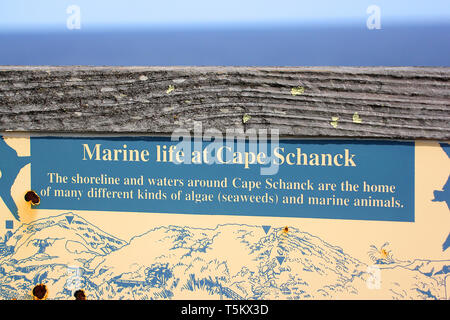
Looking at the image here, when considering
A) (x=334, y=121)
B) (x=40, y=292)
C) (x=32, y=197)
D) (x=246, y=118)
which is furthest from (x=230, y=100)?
(x=40, y=292)

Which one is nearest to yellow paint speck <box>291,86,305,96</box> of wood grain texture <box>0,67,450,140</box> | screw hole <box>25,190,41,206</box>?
wood grain texture <box>0,67,450,140</box>

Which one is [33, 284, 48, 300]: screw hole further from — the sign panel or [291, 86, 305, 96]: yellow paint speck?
[291, 86, 305, 96]: yellow paint speck

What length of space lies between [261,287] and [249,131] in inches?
12.7

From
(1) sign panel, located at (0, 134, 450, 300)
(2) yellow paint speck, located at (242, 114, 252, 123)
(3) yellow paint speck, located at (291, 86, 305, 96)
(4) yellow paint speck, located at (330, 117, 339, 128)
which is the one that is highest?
(3) yellow paint speck, located at (291, 86, 305, 96)

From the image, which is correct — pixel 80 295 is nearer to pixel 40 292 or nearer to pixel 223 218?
pixel 40 292

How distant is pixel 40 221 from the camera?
75 cm

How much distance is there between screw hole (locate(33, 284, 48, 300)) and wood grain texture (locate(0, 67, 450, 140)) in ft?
1.12

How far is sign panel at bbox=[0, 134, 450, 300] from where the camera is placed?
0.67 m

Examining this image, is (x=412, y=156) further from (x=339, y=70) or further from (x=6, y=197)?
(x=6, y=197)

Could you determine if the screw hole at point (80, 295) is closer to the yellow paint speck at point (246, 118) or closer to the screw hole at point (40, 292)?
the screw hole at point (40, 292)

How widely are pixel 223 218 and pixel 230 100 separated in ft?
0.79

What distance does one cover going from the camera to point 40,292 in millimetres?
744
